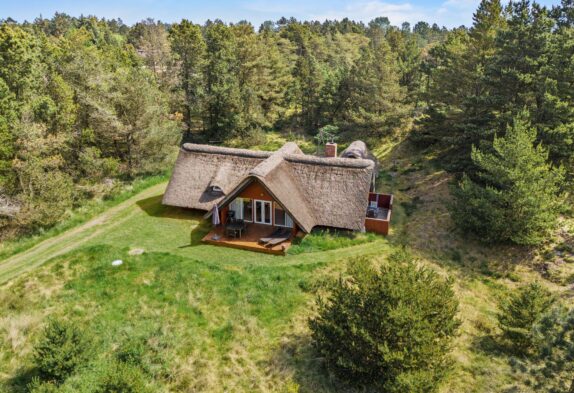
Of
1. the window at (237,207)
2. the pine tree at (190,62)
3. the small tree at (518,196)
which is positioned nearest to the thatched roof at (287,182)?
the window at (237,207)

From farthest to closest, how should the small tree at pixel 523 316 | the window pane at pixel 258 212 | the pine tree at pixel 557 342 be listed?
the window pane at pixel 258 212, the small tree at pixel 523 316, the pine tree at pixel 557 342

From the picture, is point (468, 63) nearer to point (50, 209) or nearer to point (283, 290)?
point (283, 290)

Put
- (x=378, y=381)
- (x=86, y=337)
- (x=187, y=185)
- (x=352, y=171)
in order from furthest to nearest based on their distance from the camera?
(x=187, y=185), (x=352, y=171), (x=86, y=337), (x=378, y=381)

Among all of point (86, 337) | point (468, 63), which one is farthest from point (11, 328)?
point (468, 63)

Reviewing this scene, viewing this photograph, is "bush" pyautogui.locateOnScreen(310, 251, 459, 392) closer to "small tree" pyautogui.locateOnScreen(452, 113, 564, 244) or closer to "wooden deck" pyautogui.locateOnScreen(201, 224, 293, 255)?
→ "wooden deck" pyautogui.locateOnScreen(201, 224, 293, 255)

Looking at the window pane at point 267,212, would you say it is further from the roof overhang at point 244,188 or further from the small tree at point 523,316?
the small tree at point 523,316

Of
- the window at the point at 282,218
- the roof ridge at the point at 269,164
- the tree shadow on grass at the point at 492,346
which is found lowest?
the tree shadow on grass at the point at 492,346
